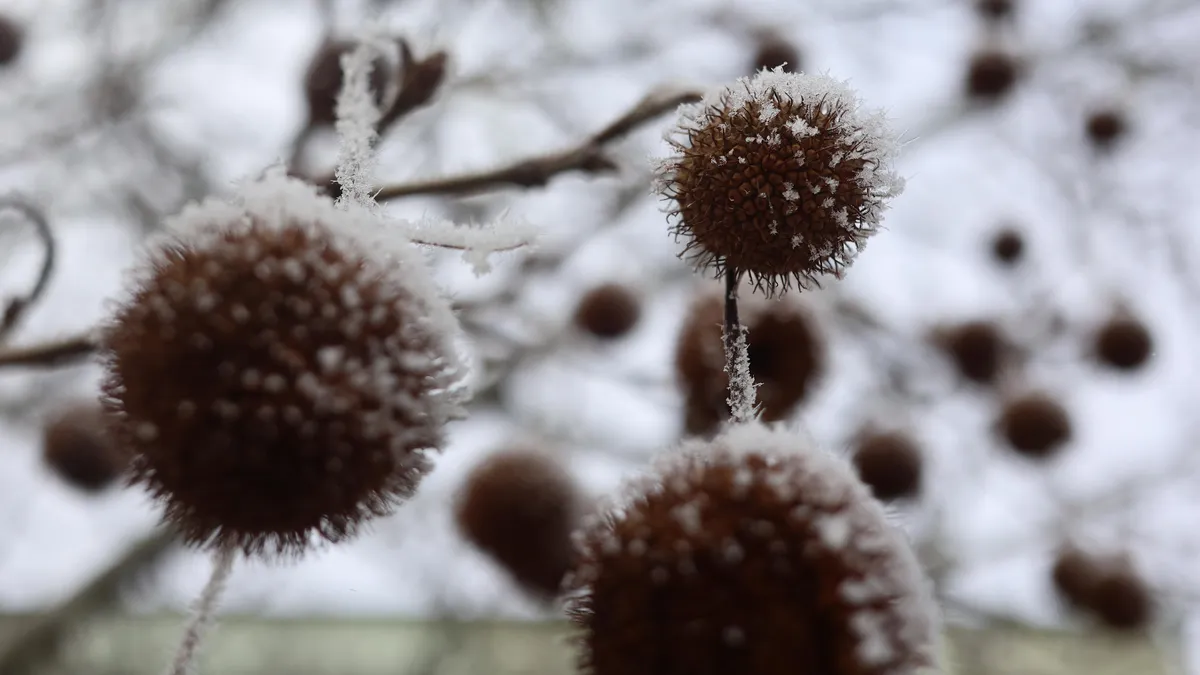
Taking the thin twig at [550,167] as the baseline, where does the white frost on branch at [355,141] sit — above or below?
below

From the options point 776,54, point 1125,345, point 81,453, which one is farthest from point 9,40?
point 1125,345

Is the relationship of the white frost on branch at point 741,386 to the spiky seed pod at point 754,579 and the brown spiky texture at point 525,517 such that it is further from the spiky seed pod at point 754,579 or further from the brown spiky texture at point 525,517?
the brown spiky texture at point 525,517

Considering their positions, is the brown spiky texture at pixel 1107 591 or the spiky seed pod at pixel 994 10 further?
the spiky seed pod at pixel 994 10

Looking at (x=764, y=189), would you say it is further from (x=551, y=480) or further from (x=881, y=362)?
(x=881, y=362)

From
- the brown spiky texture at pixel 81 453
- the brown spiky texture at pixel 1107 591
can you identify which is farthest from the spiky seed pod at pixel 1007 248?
the brown spiky texture at pixel 81 453

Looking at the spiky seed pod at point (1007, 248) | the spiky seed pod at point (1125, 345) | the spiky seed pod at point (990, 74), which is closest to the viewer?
the spiky seed pod at point (1125, 345)

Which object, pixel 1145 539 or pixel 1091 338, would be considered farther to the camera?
pixel 1145 539

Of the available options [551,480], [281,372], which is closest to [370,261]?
[281,372]
